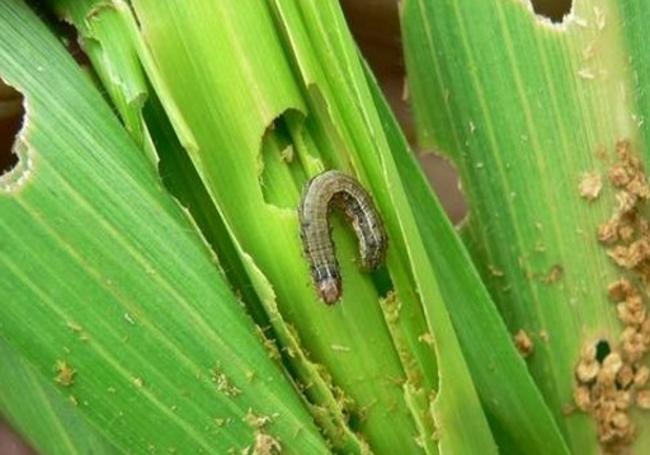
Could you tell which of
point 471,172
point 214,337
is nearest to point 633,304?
point 471,172

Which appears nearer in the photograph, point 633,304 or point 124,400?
point 124,400

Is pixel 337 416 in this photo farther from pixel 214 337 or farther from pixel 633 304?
pixel 633 304

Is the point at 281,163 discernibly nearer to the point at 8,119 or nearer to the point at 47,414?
the point at 47,414

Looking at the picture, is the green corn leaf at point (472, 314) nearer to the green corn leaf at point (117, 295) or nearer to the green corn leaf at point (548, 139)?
the green corn leaf at point (548, 139)

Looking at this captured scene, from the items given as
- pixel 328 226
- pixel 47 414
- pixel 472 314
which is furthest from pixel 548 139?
pixel 47 414

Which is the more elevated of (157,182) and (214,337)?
(157,182)

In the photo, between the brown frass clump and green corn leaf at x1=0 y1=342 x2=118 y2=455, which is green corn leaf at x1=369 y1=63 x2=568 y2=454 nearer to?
the brown frass clump

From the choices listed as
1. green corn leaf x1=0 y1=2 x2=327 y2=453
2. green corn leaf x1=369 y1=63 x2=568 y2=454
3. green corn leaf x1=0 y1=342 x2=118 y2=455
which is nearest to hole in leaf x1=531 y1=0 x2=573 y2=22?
green corn leaf x1=369 y1=63 x2=568 y2=454

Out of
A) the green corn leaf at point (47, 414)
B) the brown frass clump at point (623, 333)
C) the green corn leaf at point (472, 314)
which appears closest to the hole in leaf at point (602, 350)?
the brown frass clump at point (623, 333)
